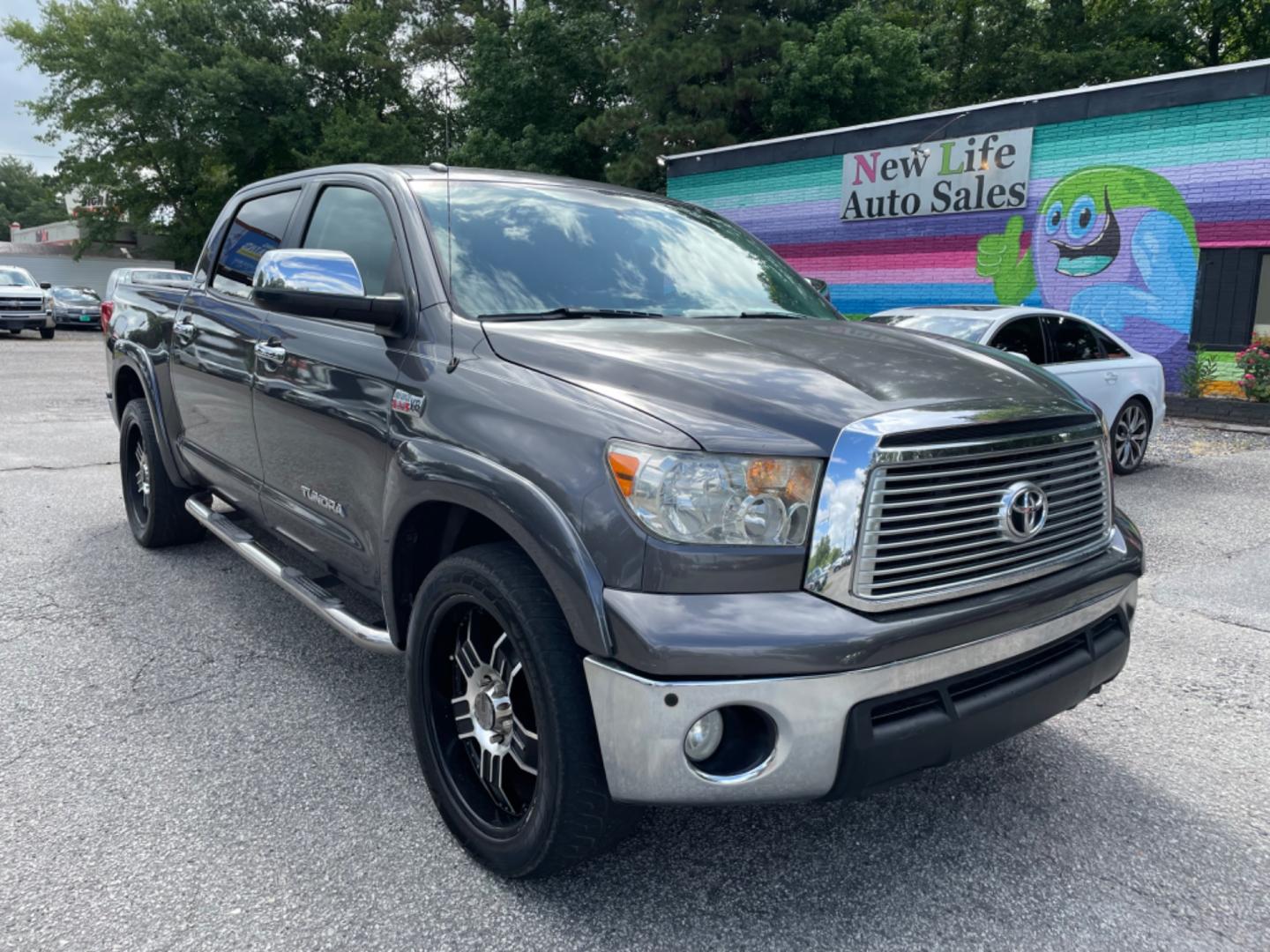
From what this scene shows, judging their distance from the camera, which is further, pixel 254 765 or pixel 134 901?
pixel 254 765

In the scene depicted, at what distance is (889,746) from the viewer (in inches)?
81.1

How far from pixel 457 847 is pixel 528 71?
27.1 m

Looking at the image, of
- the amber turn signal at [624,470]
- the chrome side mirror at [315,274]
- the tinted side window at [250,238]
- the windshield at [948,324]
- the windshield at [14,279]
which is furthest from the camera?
the windshield at [14,279]

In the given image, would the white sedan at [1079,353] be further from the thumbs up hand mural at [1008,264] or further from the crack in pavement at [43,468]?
the thumbs up hand mural at [1008,264]

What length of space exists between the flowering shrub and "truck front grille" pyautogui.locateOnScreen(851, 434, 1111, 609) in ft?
38.3

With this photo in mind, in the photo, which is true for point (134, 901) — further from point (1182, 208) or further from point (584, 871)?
point (1182, 208)

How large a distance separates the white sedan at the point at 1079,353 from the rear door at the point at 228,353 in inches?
190

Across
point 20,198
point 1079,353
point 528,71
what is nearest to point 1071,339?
point 1079,353

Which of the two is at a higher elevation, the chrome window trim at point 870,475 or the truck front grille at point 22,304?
the chrome window trim at point 870,475

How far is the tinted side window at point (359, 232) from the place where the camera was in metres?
3.17

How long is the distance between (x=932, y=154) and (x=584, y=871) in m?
15.8

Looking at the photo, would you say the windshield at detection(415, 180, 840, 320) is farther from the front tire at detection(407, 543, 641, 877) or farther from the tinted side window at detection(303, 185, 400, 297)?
the front tire at detection(407, 543, 641, 877)

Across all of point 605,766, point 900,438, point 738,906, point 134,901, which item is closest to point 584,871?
point 738,906

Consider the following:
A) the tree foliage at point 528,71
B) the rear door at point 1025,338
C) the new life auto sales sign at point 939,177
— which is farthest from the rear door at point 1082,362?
the tree foliage at point 528,71
